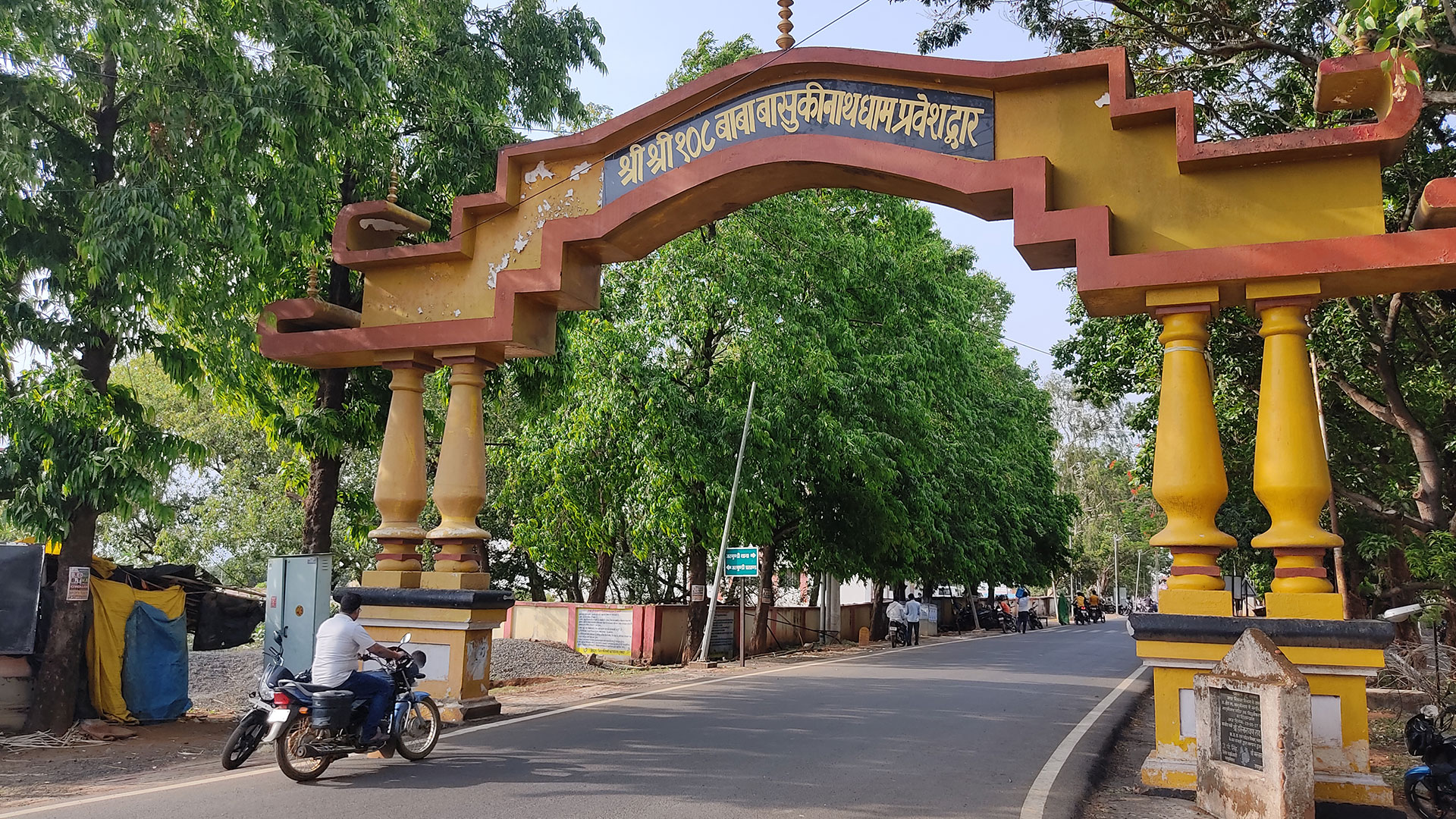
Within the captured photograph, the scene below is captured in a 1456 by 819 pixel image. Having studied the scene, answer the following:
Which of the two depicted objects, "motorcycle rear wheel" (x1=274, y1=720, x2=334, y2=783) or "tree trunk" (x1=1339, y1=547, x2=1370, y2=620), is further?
"tree trunk" (x1=1339, y1=547, x2=1370, y2=620)

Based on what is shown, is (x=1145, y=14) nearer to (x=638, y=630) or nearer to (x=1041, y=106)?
(x=1041, y=106)

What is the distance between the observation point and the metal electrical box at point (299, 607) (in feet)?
35.0

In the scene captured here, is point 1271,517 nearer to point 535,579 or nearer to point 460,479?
point 460,479

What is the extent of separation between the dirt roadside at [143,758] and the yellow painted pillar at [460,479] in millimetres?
1556

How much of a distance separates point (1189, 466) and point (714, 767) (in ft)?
13.4

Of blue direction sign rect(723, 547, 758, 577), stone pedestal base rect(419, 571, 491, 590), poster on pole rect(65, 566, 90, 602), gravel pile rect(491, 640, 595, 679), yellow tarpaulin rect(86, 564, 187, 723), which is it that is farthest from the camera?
blue direction sign rect(723, 547, 758, 577)

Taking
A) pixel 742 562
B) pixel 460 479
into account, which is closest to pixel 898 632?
pixel 742 562

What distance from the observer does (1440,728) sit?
7605 mm

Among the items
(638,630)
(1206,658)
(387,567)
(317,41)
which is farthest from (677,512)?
(1206,658)

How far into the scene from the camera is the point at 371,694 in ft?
24.9

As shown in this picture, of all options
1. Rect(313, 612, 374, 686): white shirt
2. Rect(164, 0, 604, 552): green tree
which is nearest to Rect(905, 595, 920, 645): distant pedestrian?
Rect(164, 0, 604, 552): green tree

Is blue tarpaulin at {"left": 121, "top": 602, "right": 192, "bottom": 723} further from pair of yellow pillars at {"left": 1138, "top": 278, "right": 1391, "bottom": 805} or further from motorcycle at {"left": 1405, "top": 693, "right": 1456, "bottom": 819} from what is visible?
motorcycle at {"left": 1405, "top": 693, "right": 1456, "bottom": 819}

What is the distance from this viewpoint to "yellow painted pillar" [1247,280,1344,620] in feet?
23.6

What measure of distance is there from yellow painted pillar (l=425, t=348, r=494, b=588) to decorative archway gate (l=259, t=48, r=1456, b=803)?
0.03 metres
